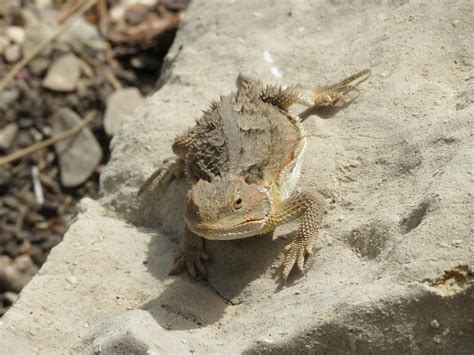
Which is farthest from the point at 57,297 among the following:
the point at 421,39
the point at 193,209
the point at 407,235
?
the point at 421,39

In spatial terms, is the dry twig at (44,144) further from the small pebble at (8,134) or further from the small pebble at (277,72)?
the small pebble at (277,72)

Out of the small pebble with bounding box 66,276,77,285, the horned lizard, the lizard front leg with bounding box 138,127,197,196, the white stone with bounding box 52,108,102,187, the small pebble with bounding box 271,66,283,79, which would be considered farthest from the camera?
the white stone with bounding box 52,108,102,187

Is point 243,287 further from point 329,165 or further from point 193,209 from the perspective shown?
point 329,165

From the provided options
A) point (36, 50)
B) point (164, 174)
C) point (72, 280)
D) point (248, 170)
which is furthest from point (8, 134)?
point (248, 170)

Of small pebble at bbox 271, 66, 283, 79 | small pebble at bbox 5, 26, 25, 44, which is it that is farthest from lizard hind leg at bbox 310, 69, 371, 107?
small pebble at bbox 5, 26, 25, 44

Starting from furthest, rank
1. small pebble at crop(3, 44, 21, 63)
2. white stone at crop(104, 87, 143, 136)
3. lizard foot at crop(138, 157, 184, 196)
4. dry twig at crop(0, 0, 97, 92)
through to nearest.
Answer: small pebble at crop(3, 44, 21, 63), dry twig at crop(0, 0, 97, 92), white stone at crop(104, 87, 143, 136), lizard foot at crop(138, 157, 184, 196)

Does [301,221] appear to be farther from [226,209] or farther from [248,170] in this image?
[226,209]

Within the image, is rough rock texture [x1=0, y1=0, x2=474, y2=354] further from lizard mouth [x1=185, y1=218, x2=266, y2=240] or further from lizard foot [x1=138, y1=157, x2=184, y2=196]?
lizard mouth [x1=185, y1=218, x2=266, y2=240]
